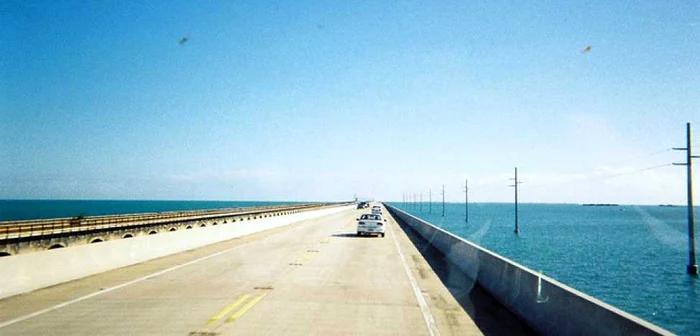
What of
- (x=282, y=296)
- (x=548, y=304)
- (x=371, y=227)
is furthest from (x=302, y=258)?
(x=371, y=227)

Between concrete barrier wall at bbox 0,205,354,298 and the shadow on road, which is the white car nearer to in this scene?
concrete barrier wall at bbox 0,205,354,298

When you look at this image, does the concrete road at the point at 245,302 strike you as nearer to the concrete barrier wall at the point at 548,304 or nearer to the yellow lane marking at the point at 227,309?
the yellow lane marking at the point at 227,309

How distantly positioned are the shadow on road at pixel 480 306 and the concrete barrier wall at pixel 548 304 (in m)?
0.19

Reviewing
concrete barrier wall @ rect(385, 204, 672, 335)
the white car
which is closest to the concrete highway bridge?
concrete barrier wall @ rect(385, 204, 672, 335)

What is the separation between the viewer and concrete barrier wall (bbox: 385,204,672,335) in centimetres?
616

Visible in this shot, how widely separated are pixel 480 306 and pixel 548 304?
254cm

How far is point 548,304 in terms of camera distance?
848 centimetres

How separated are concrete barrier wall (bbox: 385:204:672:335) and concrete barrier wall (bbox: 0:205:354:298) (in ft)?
36.9

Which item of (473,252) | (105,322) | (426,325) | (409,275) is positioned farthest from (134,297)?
(473,252)

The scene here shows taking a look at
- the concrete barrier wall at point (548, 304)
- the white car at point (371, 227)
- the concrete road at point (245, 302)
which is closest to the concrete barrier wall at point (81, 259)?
the concrete road at point (245, 302)

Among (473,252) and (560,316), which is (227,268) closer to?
(473,252)

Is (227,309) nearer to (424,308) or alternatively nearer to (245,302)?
(245,302)

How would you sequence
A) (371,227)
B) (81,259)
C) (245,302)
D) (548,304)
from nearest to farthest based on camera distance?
(548,304)
(245,302)
(81,259)
(371,227)

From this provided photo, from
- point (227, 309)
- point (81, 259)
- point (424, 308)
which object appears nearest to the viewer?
point (227, 309)
